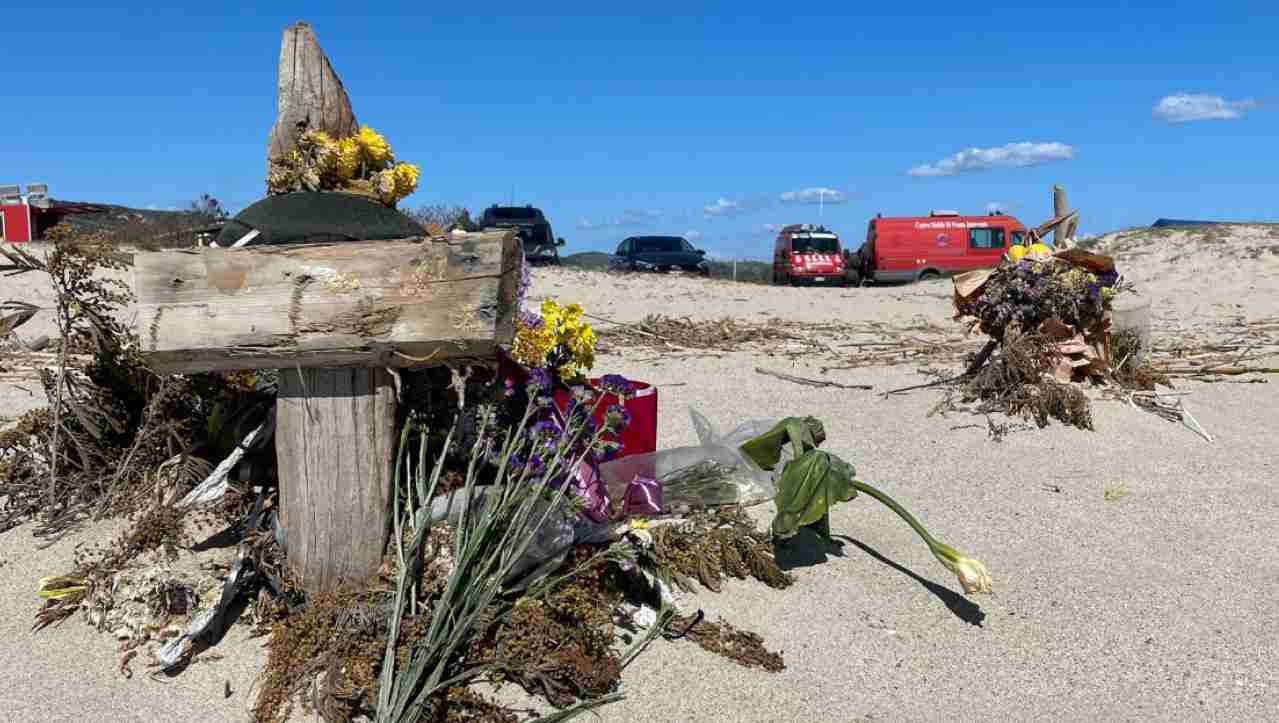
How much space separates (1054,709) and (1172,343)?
7707mm

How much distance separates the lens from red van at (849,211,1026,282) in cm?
2428

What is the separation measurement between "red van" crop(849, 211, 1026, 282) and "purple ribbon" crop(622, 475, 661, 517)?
2130 centimetres

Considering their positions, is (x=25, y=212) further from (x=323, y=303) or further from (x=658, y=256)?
(x=323, y=303)

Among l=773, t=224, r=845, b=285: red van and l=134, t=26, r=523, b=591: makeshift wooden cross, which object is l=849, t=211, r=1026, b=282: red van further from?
l=134, t=26, r=523, b=591: makeshift wooden cross

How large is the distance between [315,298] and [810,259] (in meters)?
20.9

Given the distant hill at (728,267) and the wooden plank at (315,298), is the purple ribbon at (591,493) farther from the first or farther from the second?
the distant hill at (728,267)

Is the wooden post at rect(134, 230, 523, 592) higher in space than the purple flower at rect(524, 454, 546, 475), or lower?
higher

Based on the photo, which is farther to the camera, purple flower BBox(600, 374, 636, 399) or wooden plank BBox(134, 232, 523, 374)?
purple flower BBox(600, 374, 636, 399)

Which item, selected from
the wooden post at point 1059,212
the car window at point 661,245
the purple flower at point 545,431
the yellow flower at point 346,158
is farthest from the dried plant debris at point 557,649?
the car window at point 661,245

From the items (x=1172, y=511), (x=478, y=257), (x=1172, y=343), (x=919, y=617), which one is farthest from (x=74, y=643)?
(x=1172, y=343)

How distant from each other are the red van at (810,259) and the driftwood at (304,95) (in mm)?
19856

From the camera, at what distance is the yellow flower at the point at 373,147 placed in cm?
379

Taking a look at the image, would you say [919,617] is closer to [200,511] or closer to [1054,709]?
[1054,709]

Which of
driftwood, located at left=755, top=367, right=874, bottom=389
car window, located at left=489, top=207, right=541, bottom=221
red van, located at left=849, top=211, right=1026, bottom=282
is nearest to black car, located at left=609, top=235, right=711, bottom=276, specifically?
car window, located at left=489, top=207, right=541, bottom=221
